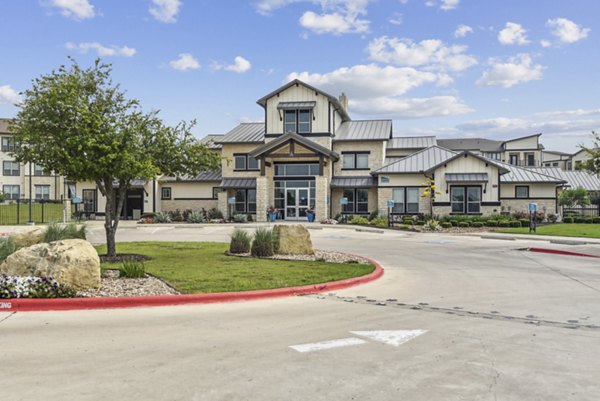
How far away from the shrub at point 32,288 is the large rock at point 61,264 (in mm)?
263

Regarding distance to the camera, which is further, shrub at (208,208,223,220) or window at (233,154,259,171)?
window at (233,154,259,171)

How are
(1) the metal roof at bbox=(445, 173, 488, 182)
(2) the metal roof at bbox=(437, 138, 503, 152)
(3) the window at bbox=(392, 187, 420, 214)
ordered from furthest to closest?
1. (2) the metal roof at bbox=(437, 138, 503, 152)
2. (3) the window at bbox=(392, 187, 420, 214)
3. (1) the metal roof at bbox=(445, 173, 488, 182)

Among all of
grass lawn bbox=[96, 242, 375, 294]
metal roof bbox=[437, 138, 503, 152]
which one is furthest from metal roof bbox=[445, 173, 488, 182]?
metal roof bbox=[437, 138, 503, 152]

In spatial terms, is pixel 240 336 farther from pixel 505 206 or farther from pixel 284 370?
pixel 505 206

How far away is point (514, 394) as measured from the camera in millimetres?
4805

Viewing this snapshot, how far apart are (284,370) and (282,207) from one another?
114ft

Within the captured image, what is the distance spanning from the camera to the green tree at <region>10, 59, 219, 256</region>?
1284 centimetres

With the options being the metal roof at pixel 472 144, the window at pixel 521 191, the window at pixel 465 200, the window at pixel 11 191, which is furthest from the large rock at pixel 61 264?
the metal roof at pixel 472 144

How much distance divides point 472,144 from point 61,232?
71.8 metres

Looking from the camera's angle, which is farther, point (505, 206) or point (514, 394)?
point (505, 206)

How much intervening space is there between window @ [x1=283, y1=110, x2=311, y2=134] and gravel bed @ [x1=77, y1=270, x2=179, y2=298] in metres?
30.6

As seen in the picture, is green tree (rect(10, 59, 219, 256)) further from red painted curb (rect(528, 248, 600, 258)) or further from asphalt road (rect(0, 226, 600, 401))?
red painted curb (rect(528, 248, 600, 258))

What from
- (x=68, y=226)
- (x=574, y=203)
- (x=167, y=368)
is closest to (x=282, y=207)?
(x=68, y=226)

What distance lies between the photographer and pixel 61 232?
48.8 ft
